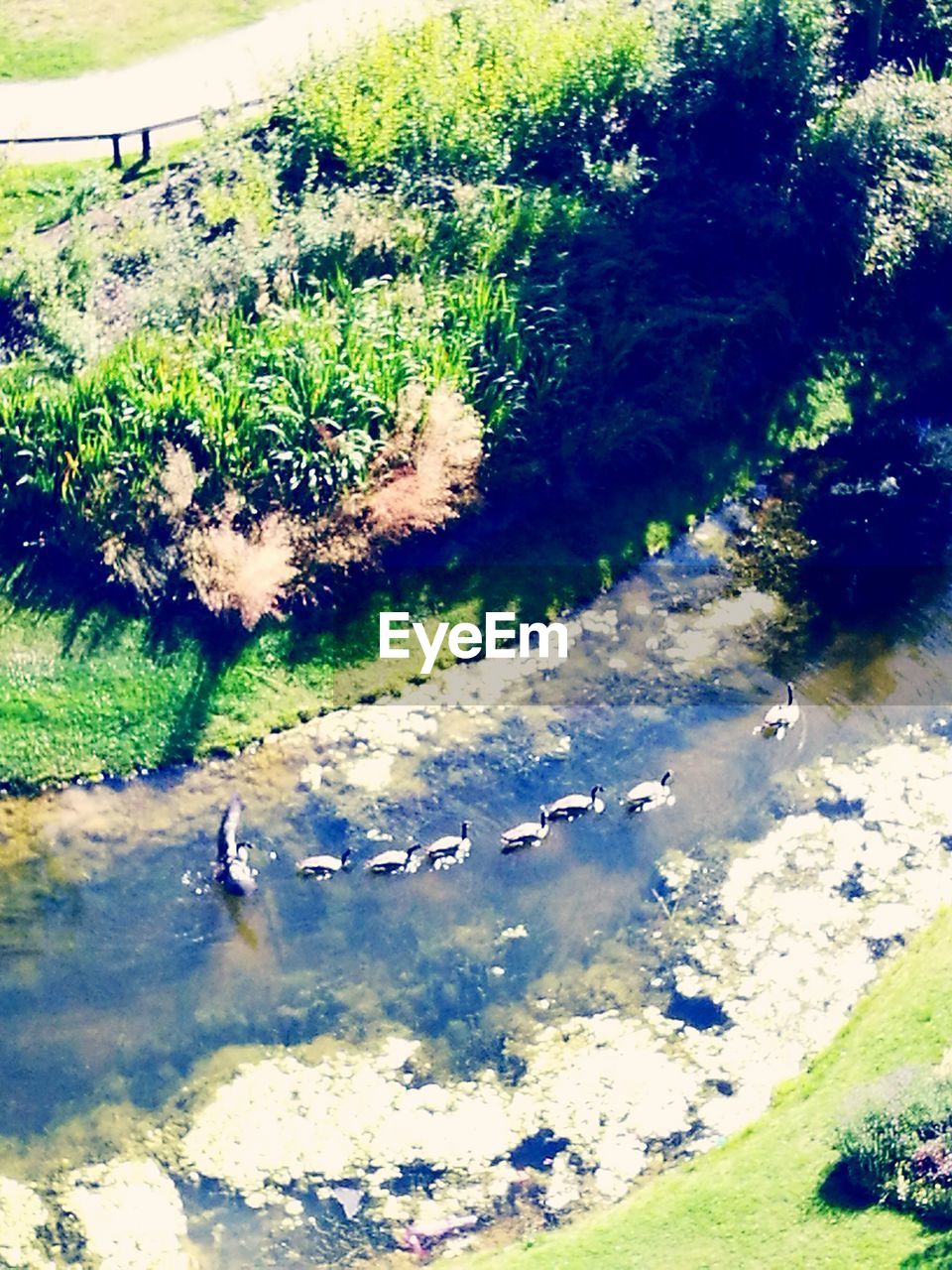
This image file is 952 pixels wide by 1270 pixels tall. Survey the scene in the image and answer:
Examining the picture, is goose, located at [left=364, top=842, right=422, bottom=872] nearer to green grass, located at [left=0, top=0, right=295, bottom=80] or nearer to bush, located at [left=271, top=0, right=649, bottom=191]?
bush, located at [left=271, top=0, right=649, bottom=191]

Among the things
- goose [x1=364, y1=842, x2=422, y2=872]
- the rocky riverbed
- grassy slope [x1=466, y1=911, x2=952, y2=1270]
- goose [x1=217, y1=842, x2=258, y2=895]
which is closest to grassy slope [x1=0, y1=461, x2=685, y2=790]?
goose [x1=217, y1=842, x2=258, y2=895]

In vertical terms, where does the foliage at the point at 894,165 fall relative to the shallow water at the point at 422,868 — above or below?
above

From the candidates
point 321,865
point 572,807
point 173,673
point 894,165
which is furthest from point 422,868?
point 894,165

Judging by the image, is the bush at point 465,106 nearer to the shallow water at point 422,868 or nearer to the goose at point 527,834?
the shallow water at point 422,868

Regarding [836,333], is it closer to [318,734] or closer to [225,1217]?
[318,734]

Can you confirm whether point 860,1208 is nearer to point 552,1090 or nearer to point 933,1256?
point 933,1256

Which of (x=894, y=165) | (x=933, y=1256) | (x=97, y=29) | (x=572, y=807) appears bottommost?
(x=933, y=1256)

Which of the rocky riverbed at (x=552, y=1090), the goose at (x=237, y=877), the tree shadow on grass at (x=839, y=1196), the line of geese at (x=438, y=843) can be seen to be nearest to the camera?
the tree shadow on grass at (x=839, y=1196)

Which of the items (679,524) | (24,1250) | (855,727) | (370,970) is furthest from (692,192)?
(24,1250)

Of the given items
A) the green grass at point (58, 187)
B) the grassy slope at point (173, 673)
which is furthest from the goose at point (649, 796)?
the green grass at point (58, 187)
